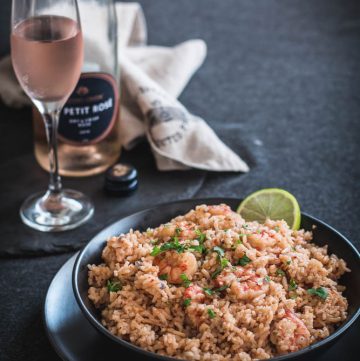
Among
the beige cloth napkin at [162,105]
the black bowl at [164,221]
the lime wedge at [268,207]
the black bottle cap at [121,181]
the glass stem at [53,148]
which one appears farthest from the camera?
the beige cloth napkin at [162,105]

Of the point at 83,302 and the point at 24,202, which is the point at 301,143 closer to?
the point at 24,202

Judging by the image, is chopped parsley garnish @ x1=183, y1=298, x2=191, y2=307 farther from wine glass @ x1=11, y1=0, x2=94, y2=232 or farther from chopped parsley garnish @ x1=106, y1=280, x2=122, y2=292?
wine glass @ x1=11, y1=0, x2=94, y2=232

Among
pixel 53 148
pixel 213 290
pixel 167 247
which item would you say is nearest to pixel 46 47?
pixel 53 148

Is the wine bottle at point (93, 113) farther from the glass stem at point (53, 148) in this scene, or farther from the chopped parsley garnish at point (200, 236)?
the chopped parsley garnish at point (200, 236)

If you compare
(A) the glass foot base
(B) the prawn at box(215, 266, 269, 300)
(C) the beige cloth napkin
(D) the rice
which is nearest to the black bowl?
(D) the rice

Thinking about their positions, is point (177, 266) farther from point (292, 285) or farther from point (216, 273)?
point (292, 285)

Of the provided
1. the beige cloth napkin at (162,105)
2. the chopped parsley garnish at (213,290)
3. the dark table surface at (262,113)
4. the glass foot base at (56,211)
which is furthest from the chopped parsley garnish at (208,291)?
the beige cloth napkin at (162,105)
